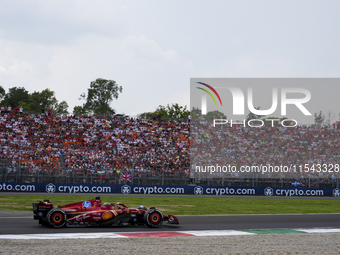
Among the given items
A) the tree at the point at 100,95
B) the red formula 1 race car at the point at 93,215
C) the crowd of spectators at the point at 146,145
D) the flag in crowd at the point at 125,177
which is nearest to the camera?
the red formula 1 race car at the point at 93,215

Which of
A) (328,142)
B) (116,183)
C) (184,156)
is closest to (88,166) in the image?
(116,183)

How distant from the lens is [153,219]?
42.9 ft

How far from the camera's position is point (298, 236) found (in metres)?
11.9

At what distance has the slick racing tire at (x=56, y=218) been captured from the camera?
12.4 metres

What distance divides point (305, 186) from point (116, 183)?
46.4 feet

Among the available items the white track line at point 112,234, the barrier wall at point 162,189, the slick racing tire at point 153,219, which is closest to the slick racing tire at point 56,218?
the white track line at point 112,234

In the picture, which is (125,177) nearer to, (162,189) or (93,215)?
(162,189)

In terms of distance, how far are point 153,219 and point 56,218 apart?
2.81m

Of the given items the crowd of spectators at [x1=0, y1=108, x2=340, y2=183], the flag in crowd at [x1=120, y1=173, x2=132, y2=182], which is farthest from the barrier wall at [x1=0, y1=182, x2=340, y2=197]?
the crowd of spectators at [x1=0, y1=108, x2=340, y2=183]

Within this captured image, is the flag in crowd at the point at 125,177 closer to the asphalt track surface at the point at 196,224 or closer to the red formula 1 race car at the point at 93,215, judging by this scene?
the asphalt track surface at the point at 196,224

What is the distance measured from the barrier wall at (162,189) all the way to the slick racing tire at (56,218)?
18008 mm

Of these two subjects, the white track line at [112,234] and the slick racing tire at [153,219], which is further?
the slick racing tire at [153,219]

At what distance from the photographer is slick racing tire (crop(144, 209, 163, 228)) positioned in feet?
42.7

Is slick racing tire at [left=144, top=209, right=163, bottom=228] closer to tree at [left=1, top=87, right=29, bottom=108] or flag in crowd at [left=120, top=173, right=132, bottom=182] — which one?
flag in crowd at [left=120, top=173, right=132, bottom=182]
